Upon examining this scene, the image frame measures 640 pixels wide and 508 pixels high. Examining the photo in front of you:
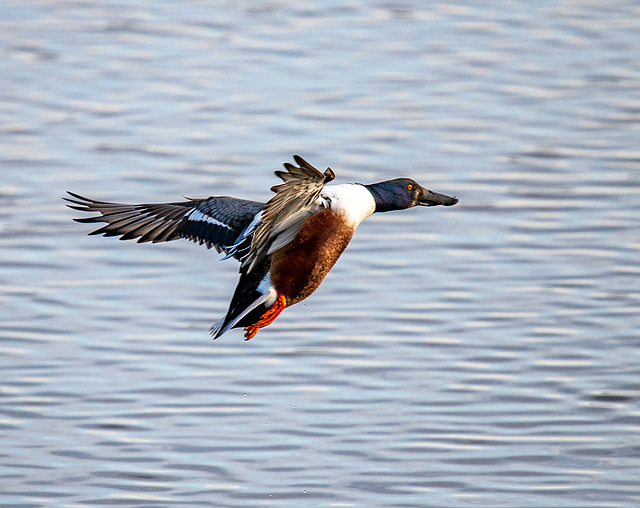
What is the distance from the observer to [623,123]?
9.95 m

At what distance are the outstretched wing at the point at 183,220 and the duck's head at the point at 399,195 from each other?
0.56 metres

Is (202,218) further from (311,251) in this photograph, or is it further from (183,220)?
(311,251)

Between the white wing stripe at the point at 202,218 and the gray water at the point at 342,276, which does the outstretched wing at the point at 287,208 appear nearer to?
the white wing stripe at the point at 202,218

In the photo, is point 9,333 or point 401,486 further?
point 9,333

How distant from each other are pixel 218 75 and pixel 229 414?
223 inches

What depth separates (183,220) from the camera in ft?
19.2

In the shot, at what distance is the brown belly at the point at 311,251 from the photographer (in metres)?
5.10

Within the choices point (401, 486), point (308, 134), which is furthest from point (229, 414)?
point (308, 134)

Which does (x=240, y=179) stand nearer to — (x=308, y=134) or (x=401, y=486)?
(x=308, y=134)

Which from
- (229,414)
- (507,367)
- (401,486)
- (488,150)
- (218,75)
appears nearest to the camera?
(401,486)

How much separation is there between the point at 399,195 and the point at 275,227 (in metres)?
1.09

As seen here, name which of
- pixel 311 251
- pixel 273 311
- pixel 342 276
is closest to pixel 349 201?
pixel 311 251

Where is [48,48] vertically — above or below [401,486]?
above

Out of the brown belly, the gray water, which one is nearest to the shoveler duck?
the brown belly
